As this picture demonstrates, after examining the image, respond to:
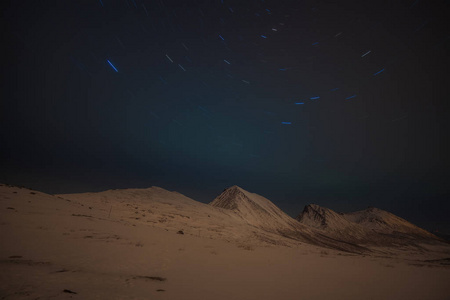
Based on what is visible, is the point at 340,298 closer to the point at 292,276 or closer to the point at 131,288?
the point at 292,276

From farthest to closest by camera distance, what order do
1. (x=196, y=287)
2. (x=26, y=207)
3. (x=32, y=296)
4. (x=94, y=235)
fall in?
(x=26, y=207)
(x=94, y=235)
(x=196, y=287)
(x=32, y=296)

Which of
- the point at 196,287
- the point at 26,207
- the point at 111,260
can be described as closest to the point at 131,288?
the point at 196,287

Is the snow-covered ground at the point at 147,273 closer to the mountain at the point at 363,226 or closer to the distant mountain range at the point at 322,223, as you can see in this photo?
the distant mountain range at the point at 322,223

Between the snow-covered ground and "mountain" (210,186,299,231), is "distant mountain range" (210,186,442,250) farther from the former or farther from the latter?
the snow-covered ground

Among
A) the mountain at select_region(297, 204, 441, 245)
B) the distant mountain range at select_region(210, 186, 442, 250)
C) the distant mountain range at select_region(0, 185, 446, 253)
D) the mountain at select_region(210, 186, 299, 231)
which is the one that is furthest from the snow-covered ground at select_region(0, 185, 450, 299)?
the mountain at select_region(297, 204, 441, 245)

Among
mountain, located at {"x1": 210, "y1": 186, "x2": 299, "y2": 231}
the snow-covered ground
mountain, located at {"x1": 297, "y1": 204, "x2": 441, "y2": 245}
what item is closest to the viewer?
the snow-covered ground

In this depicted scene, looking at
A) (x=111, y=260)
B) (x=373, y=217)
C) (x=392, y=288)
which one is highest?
(x=373, y=217)

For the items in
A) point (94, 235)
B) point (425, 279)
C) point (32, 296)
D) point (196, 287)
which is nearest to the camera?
point (32, 296)
